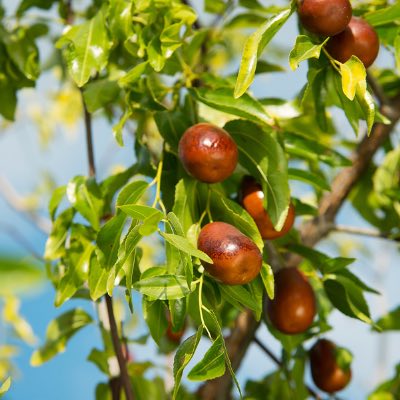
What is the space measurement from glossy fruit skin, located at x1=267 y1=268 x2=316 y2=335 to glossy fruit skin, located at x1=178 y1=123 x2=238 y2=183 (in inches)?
10.4

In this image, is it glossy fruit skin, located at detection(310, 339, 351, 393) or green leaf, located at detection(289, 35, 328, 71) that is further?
glossy fruit skin, located at detection(310, 339, 351, 393)

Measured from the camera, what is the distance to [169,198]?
1.11m

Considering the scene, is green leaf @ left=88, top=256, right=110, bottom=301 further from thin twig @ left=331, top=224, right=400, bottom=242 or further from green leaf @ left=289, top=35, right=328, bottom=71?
thin twig @ left=331, top=224, right=400, bottom=242

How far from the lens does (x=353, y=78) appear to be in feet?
2.82

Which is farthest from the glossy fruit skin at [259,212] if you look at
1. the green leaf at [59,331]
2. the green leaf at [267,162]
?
the green leaf at [59,331]

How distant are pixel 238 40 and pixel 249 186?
196 centimetres

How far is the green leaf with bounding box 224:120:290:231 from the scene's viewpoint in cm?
100

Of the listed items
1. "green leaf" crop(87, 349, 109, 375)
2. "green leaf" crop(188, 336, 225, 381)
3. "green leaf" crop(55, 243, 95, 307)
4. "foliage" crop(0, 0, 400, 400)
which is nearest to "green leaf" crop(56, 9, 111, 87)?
"foliage" crop(0, 0, 400, 400)

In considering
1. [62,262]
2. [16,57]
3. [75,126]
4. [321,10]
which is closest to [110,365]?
[62,262]

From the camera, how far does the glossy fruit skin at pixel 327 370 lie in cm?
137

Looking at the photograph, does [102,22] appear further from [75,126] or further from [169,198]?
[75,126]

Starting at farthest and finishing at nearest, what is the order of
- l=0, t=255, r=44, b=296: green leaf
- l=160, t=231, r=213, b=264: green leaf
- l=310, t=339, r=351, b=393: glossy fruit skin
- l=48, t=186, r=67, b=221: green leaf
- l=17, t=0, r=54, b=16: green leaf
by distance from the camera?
l=17, t=0, r=54, b=16: green leaf, l=310, t=339, r=351, b=393: glossy fruit skin, l=48, t=186, r=67, b=221: green leaf, l=160, t=231, r=213, b=264: green leaf, l=0, t=255, r=44, b=296: green leaf

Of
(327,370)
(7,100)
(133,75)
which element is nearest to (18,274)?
(133,75)

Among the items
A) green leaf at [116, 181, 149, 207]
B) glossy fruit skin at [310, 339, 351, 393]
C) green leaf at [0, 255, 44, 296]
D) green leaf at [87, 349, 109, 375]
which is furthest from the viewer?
green leaf at [87, 349, 109, 375]
